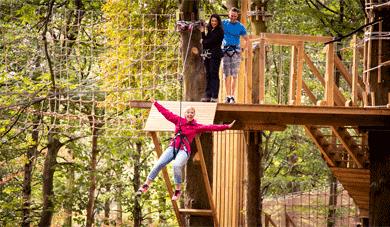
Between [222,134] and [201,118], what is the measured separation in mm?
4478

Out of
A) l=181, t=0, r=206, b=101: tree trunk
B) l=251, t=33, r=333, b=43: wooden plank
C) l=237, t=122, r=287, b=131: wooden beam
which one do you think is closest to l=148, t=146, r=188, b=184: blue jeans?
l=181, t=0, r=206, b=101: tree trunk

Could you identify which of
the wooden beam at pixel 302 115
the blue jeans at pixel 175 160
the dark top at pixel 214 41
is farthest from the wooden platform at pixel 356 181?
the blue jeans at pixel 175 160

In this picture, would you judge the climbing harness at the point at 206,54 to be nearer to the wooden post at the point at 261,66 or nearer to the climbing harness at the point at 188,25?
the climbing harness at the point at 188,25

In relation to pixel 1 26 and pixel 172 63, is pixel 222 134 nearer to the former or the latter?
pixel 172 63

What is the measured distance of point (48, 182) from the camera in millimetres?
19594

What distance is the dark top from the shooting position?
32.1 feet

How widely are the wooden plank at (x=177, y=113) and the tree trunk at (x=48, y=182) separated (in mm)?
10409

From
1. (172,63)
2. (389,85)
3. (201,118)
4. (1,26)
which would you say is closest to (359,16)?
(172,63)

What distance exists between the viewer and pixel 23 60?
683 inches

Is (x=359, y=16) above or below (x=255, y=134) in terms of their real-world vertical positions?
above

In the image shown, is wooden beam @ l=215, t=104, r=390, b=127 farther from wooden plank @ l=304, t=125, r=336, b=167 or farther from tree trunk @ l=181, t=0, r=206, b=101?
wooden plank @ l=304, t=125, r=336, b=167

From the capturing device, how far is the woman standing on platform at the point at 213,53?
32.1 ft

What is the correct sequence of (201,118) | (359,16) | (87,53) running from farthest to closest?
1. (87,53)
2. (359,16)
3. (201,118)

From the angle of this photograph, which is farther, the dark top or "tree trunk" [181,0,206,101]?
"tree trunk" [181,0,206,101]
